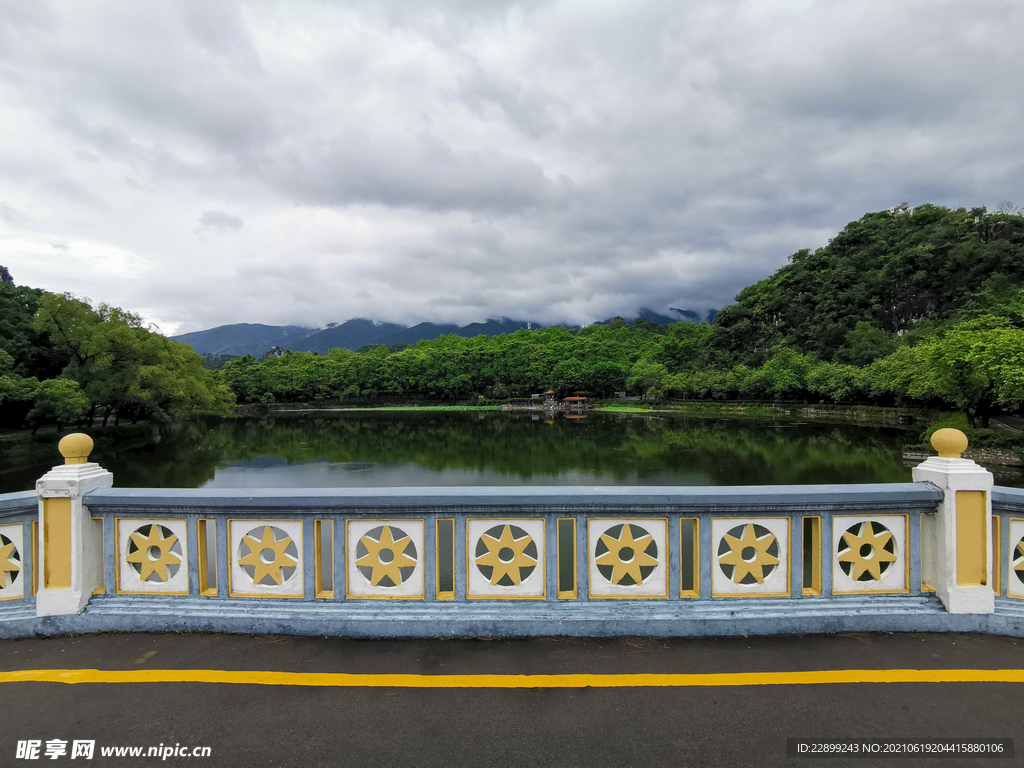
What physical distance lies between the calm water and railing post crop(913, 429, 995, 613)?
1818cm

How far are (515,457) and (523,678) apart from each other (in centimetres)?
2705

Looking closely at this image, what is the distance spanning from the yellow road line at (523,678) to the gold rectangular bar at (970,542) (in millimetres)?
505

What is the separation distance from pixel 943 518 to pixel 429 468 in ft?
82.3

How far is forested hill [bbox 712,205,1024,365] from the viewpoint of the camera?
168 ft

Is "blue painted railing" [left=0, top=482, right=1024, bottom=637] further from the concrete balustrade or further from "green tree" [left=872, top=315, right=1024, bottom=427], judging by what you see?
"green tree" [left=872, top=315, right=1024, bottom=427]

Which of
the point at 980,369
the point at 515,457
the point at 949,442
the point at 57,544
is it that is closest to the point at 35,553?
the point at 57,544

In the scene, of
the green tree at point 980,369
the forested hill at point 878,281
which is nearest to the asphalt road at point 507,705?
the green tree at point 980,369

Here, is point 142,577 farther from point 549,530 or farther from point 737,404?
point 737,404

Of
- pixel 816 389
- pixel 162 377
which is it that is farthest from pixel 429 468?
pixel 816 389

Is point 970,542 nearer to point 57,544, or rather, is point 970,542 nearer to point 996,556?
point 996,556

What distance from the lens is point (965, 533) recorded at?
291 centimetres

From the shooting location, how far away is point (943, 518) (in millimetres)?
2924

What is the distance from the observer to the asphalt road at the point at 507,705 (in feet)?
6.84

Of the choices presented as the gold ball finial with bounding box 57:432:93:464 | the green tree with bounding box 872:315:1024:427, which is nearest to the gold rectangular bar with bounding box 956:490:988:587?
the gold ball finial with bounding box 57:432:93:464
